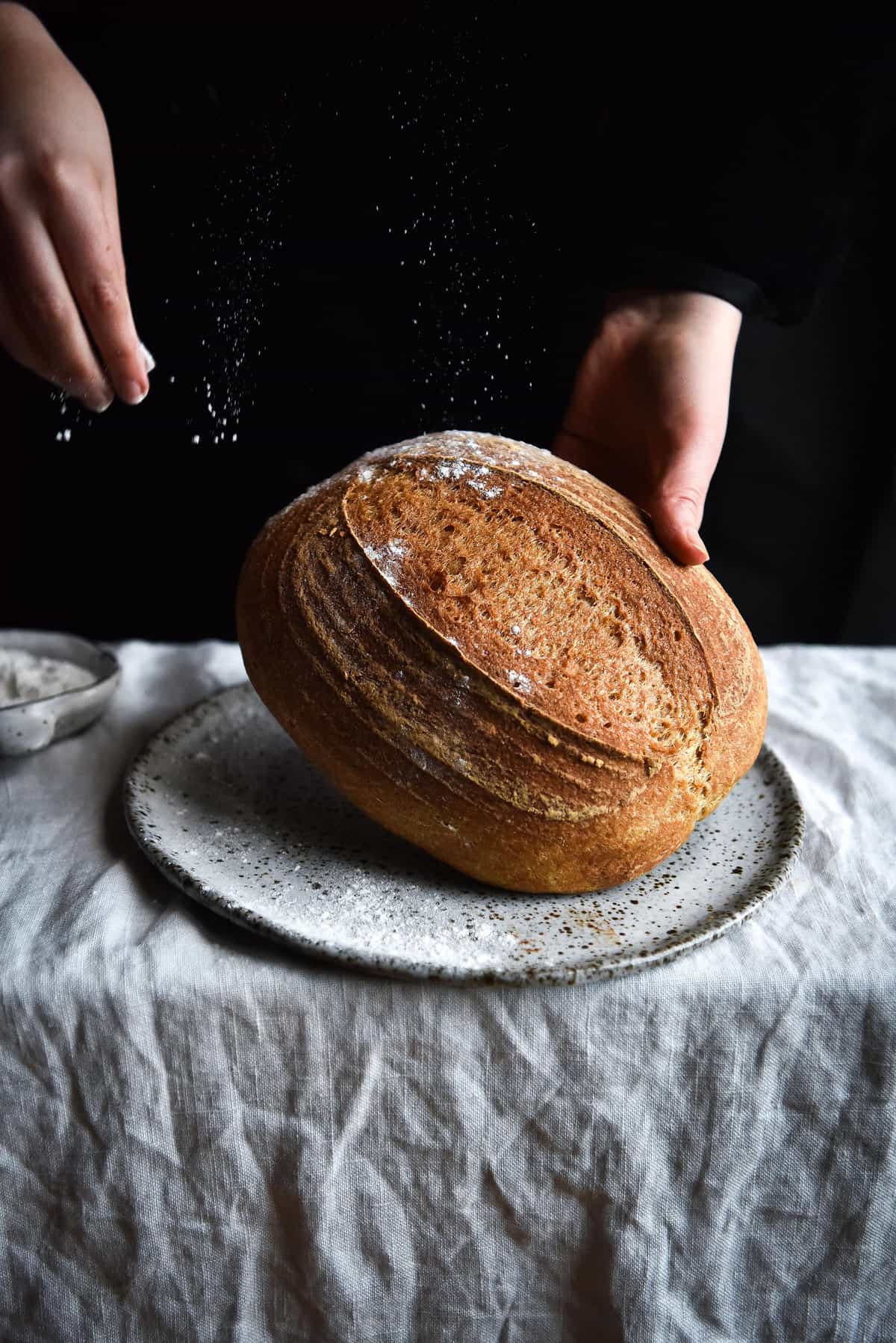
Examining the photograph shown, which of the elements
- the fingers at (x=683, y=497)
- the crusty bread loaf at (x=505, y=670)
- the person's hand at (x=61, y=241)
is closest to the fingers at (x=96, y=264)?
the person's hand at (x=61, y=241)

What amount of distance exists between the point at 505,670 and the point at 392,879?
0.20m

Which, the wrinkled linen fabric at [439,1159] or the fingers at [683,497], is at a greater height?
the fingers at [683,497]

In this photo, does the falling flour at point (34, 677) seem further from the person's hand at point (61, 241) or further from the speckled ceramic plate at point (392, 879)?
the person's hand at point (61, 241)

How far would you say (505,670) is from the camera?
78 cm

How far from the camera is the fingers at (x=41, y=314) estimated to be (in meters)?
0.81

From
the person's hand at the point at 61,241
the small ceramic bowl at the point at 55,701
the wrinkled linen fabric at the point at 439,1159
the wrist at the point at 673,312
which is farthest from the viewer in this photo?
the wrist at the point at 673,312

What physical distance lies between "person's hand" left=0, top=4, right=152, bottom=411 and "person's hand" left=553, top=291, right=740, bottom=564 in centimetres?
50

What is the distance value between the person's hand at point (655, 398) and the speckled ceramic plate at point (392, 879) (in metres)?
0.31

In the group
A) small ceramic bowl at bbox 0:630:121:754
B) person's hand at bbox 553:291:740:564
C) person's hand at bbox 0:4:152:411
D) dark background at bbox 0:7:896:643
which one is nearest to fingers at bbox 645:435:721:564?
person's hand at bbox 553:291:740:564

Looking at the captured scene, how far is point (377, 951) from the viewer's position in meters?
0.69

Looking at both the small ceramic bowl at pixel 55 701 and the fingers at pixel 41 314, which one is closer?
the fingers at pixel 41 314

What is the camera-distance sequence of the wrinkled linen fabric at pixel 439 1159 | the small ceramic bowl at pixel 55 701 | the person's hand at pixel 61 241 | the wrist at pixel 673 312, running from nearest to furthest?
the wrinkled linen fabric at pixel 439 1159 → the person's hand at pixel 61 241 → the small ceramic bowl at pixel 55 701 → the wrist at pixel 673 312

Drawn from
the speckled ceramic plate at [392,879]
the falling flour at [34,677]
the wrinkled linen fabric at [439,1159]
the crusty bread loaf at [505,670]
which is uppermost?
the crusty bread loaf at [505,670]

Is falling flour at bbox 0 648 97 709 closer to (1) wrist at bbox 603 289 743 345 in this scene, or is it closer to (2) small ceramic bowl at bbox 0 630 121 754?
(2) small ceramic bowl at bbox 0 630 121 754
